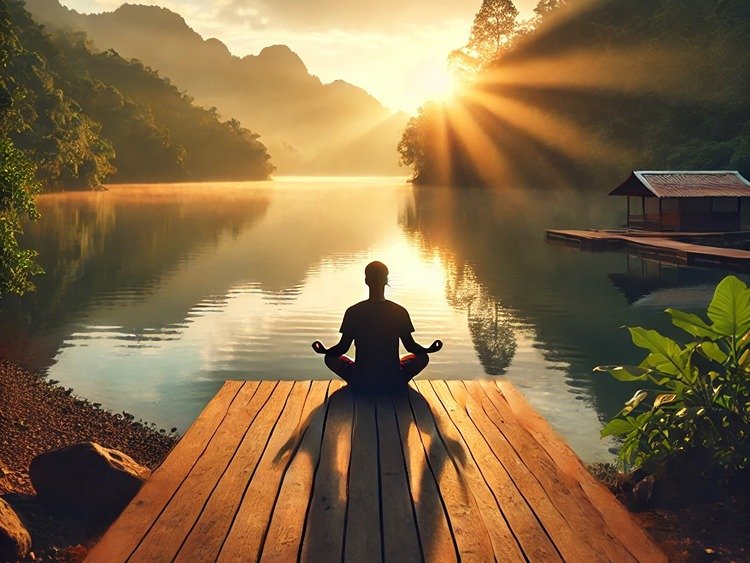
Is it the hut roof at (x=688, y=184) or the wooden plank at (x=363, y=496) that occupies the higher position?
the hut roof at (x=688, y=184)

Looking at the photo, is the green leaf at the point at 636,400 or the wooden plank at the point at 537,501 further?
the green leaf at the point at 636,400

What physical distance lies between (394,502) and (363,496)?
0.76ft

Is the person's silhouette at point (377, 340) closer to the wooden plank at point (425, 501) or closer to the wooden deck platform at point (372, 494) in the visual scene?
the wooden deck platform at point (372, 494)

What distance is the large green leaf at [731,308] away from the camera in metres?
6.27

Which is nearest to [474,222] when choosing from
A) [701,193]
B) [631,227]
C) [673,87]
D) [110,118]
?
[631,227]

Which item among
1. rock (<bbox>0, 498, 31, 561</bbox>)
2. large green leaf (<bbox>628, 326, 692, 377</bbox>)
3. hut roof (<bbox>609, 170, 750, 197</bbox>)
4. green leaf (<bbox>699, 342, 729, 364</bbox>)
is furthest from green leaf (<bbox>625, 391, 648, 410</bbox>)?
hut roof (<bbox>609, 170, 750, 197</bbox>)

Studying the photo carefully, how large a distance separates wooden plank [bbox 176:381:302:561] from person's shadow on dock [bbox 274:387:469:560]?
28 cm

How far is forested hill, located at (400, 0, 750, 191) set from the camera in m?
70.6

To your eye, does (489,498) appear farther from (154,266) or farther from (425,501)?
(154,266)

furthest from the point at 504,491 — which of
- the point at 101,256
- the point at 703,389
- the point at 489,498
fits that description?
the point at 101,256

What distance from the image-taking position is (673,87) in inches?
3179

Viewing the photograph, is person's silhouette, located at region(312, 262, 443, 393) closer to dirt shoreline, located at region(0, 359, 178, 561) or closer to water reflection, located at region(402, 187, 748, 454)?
dirt shoreline, located at region(0, 359, 178, 561)

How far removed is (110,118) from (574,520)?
131 meters

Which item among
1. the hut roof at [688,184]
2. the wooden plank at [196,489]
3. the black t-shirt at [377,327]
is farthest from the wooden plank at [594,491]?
the hut roof at [688,184]
